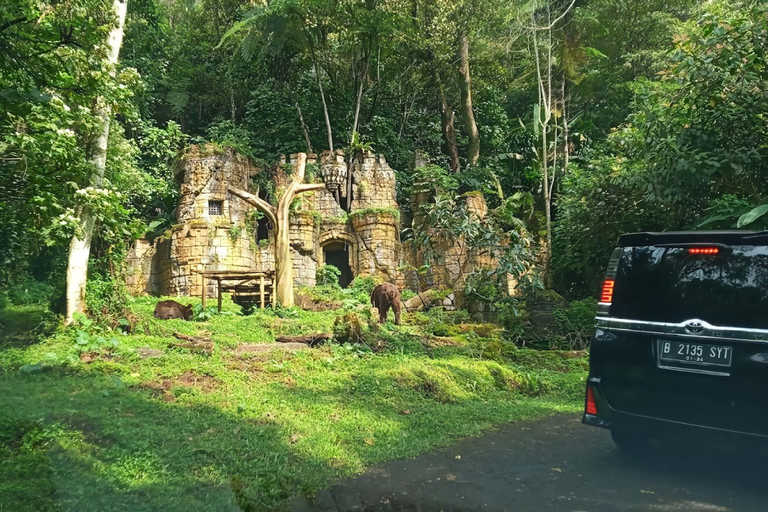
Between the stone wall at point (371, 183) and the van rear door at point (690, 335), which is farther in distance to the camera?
the stone wall at point (371, 183)

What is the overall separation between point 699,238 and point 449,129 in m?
20.9

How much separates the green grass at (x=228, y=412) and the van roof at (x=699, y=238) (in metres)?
2.58

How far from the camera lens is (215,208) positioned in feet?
64.9

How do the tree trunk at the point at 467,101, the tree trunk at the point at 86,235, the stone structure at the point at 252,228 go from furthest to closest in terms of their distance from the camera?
the tree trunk at the point at 467,101 < the stone structure at the point at 252,228 < the tree trunk at the point at 86,235

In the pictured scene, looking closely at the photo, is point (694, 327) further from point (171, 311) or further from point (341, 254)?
point (341, 254)

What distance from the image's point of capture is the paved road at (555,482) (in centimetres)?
371

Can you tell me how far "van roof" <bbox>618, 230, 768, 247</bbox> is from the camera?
3763 mm

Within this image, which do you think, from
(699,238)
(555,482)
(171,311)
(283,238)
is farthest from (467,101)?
(555,482)

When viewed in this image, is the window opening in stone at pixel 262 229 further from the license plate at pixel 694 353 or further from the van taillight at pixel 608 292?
the license plate at pixel 694 353

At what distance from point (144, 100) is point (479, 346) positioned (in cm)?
1699

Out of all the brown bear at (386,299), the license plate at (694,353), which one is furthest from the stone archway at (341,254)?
the license plate at (694,353)

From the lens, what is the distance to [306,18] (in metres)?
21.5

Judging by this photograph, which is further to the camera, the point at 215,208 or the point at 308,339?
the point at 215,208

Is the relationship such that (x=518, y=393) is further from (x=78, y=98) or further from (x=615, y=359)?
(x=78, y=98)
